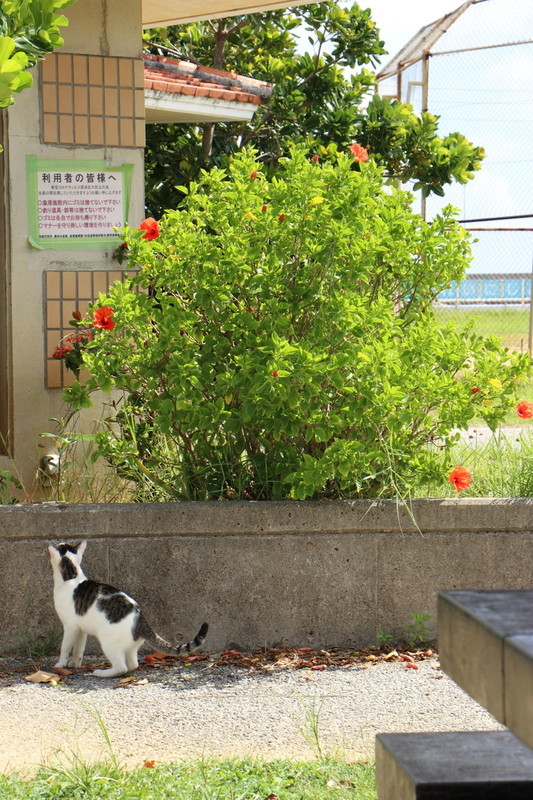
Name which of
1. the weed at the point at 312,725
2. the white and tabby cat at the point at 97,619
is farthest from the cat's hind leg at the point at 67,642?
the weed at the point at 312,725

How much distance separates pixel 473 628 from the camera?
6.56 ft

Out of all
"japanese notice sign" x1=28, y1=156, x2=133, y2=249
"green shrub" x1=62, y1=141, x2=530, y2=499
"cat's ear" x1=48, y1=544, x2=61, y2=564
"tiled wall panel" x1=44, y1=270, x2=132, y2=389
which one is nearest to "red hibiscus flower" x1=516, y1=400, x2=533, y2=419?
"green shrub" x1=62, y1=141, x2=530, y2=499

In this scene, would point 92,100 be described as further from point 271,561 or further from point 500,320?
point 500,320

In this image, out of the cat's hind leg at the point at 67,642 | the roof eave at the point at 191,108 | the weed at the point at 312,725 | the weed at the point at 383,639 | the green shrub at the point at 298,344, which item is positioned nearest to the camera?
the weed at the point at 312,725

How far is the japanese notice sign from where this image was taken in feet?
21.6

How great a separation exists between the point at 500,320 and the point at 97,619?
16.1 meters

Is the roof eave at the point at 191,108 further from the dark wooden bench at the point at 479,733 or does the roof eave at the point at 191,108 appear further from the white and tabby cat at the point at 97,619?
the dark wooden bench at the point at 479,733

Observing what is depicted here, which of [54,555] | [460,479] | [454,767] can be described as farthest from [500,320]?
[454,767]

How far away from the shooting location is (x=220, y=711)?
428 cm

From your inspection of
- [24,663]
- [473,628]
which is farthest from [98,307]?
[473,628]

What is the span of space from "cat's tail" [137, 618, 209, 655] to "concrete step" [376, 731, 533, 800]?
7.60 ft

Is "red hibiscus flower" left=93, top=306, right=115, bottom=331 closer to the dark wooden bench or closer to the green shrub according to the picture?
the green shrub

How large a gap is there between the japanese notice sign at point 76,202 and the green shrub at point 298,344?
139cm

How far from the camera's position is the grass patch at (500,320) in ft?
49.9
